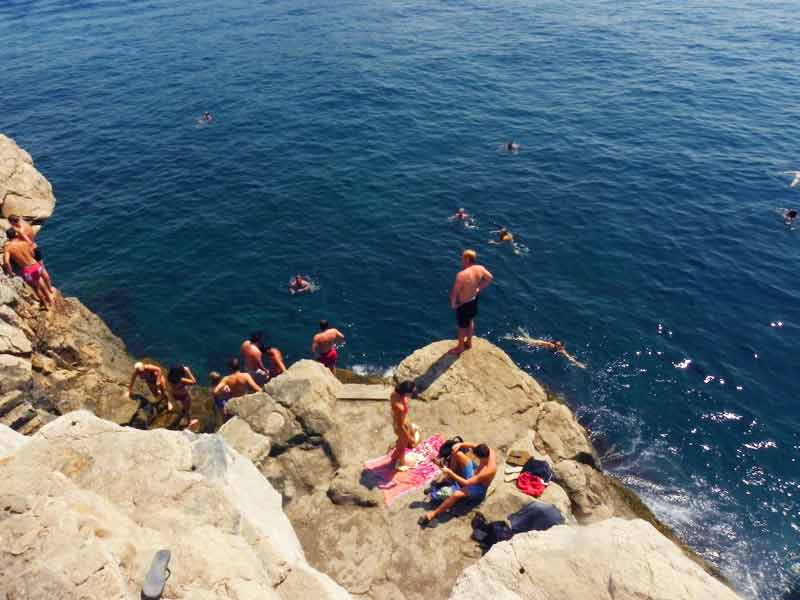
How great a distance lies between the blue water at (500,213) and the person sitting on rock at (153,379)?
3.20 m

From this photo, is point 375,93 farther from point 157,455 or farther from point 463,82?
point 157,455

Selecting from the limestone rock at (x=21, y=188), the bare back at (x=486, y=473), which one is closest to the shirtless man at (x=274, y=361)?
the bare back at (x=486, y=473)

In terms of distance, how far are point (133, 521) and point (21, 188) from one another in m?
26.6

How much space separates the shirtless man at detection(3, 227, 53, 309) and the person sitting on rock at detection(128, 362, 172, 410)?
17.3ft

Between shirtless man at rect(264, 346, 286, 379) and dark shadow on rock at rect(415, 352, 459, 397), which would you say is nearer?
dark shadow on rock at rect(415, 352, 459, 397)

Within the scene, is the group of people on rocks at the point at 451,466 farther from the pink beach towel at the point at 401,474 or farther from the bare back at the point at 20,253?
the bare back at the point at 20,253

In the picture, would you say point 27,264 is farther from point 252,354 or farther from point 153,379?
point 252,354

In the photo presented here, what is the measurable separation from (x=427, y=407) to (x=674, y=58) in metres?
49.2

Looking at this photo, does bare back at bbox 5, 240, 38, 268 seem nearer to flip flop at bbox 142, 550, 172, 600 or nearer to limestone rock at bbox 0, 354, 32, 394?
limestone rock at bbox 0, 354, 32, 394

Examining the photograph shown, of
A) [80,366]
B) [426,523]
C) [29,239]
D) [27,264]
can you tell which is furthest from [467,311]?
[29,239]

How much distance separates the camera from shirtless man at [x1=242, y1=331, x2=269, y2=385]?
16.8 metres

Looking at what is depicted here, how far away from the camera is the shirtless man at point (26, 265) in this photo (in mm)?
18359

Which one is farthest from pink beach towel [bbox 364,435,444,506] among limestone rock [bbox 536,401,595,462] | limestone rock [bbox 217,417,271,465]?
limestone rock [bbox 536,401,595,462]

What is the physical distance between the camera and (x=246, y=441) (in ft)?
43.4
